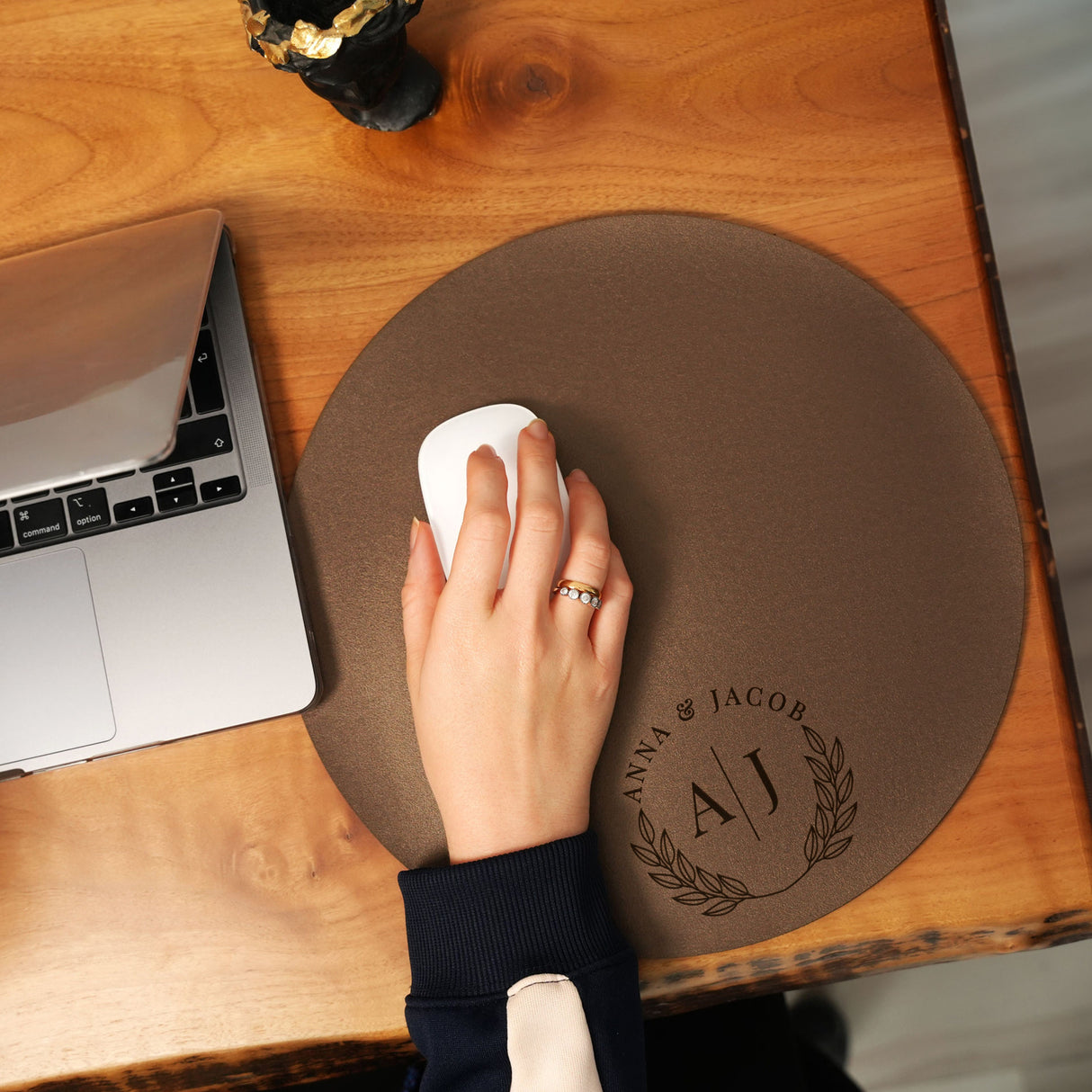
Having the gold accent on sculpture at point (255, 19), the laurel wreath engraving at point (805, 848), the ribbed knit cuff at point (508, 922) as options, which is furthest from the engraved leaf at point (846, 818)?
the gold accent on sculpture at point (255, 19)

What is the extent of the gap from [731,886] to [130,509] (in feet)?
1.31

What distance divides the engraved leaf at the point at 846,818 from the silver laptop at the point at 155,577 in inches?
11.7

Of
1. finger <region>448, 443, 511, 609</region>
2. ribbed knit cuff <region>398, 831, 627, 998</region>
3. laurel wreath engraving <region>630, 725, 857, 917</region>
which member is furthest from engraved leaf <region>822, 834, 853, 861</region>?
finger <region>448, 443, 511, 609</region>

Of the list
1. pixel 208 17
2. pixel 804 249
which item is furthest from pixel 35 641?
pixel 804 249

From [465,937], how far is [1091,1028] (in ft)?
2.96

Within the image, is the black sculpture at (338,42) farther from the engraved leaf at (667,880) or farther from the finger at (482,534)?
the engraved leaf at (667,880)

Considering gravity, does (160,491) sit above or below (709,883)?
above

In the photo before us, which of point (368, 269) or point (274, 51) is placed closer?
point (274, 51)

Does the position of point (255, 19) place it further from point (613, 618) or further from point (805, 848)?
point (805, 848)

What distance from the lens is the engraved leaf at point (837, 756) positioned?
0.45m

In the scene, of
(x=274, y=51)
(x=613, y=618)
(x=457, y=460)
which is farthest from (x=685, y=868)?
(x=274, y=51)

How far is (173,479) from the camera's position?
1.56ft

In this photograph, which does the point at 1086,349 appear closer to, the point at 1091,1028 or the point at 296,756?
the point at 1091,1028

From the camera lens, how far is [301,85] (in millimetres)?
519
